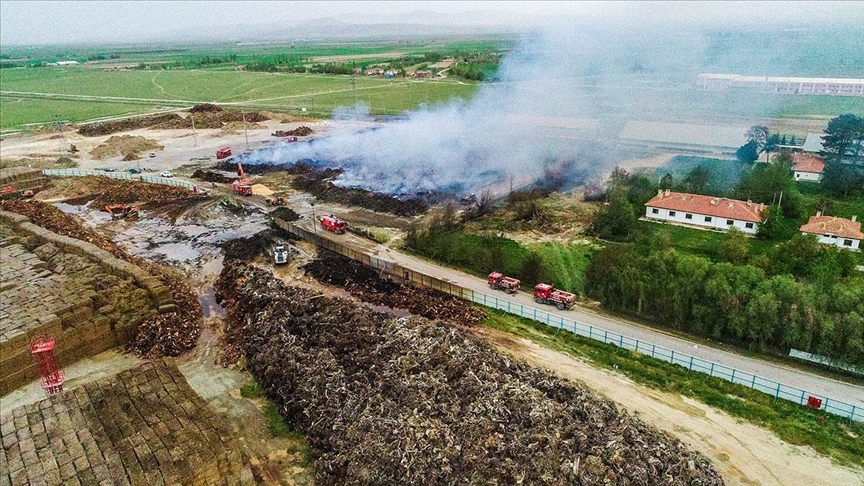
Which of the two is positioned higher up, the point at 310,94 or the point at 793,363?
the point at 310,94

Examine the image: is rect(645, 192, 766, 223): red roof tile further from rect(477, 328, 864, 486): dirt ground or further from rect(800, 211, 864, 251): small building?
rect(477, 328, 864, 486): dirt ground

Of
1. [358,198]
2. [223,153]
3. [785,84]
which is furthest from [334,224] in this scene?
[785,84]

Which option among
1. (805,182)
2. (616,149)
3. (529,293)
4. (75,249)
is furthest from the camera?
(616,149)

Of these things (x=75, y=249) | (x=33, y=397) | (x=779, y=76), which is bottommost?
(x=33, y=397)

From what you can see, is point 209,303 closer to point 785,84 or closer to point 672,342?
point 672,342

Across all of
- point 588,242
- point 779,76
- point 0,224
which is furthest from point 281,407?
point 779,76

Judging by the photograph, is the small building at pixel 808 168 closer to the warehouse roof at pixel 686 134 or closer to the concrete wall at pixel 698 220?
the warehouse roof at pixel 686 134

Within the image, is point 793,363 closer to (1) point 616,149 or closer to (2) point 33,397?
(2) point 33,397

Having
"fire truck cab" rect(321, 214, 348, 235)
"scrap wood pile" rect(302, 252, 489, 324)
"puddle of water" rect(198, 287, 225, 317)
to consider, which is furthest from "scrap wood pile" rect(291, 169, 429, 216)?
"puddle of water" rect(198, 287, 225, 317)
